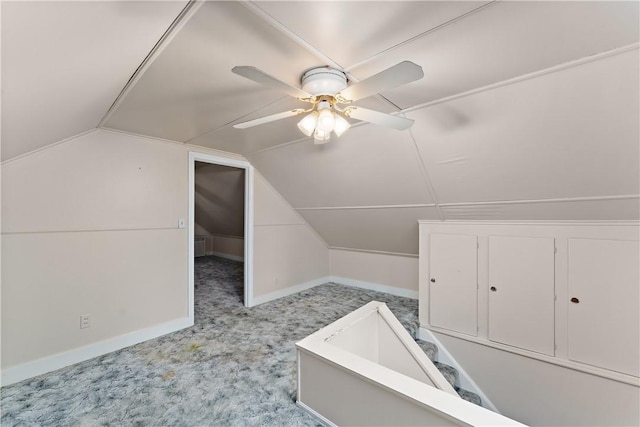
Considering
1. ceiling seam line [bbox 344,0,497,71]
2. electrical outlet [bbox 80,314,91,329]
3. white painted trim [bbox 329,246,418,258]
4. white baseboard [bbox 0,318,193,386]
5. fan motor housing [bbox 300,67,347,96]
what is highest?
ceiling seam line [bbox 344,0,497,71]

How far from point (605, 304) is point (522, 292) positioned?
1.79 feet

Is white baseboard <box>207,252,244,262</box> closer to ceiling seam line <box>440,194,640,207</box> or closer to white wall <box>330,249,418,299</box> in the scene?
white wall <box>330,249,418,299</box>

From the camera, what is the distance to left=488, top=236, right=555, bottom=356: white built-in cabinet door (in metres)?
2.46

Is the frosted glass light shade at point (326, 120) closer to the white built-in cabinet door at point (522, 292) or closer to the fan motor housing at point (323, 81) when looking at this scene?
the fan motor housing at point (323, 81)

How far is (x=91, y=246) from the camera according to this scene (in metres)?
2.41

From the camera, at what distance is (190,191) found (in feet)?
10.0

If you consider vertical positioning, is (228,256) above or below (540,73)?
below

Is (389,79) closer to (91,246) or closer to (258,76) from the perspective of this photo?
(258,76)

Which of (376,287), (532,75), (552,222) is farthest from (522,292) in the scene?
(376,287)

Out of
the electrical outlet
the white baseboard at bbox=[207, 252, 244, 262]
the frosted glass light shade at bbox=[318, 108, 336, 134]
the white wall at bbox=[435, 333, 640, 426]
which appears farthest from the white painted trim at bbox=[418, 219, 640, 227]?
the white baseboard at bbox=[207, 252, 244, 262]

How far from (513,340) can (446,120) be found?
88.2 inches

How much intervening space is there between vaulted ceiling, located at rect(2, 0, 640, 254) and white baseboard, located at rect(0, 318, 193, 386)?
1.61 meters

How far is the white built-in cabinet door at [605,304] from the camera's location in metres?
2.13

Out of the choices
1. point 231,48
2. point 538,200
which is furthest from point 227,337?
point 538,200
